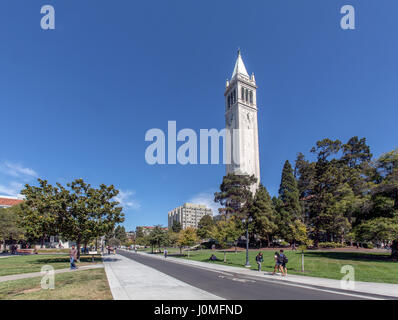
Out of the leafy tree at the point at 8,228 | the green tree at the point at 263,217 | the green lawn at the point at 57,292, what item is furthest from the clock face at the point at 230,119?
the green lawn at the point at 57,292

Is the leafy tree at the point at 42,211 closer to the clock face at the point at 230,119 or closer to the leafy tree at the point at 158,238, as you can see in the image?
the leafy tree at the point at 158,238

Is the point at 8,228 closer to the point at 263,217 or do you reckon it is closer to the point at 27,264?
the point at 27,264

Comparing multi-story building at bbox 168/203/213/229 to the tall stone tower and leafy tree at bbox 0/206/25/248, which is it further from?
leafy tree at bbox 0/206/25/248

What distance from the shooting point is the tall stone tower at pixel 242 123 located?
8900 cm

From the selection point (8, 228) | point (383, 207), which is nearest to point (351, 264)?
point (383, 207)

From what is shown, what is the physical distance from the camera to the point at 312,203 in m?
43.7

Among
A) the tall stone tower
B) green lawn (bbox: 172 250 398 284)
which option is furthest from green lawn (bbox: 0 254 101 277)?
the tall stone tower

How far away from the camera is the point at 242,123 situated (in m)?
93.0

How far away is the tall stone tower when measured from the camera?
89.0 metres
